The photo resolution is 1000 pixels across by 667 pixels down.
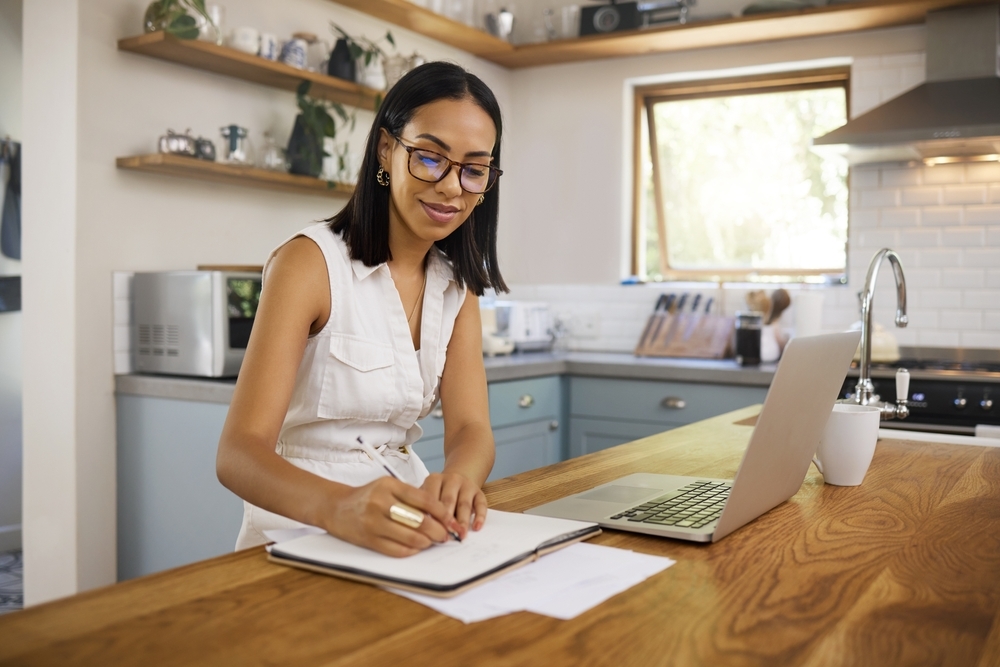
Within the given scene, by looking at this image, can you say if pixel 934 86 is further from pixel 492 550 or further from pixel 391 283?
pixel 492 550

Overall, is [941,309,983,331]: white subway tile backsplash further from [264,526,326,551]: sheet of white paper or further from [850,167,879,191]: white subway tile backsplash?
[264,526,326,551]: sheet of white paper

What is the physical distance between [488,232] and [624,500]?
0.68 m

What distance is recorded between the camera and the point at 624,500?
4.31 feet

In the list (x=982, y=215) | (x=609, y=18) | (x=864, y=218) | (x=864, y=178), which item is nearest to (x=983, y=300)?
(x=982, y=215)

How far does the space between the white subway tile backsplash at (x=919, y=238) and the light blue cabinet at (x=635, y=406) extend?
949mm

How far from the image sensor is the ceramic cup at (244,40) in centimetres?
305

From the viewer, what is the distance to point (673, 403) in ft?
11.9

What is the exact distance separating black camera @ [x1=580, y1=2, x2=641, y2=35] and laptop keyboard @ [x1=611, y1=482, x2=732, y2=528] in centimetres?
322

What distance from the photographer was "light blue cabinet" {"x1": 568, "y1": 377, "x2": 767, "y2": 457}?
3.57 m

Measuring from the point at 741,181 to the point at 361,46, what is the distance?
1971mm

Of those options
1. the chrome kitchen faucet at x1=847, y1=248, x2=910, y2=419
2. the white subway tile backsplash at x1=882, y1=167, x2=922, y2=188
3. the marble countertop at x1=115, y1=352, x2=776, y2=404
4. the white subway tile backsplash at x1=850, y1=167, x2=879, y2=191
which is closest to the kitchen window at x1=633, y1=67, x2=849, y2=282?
the white subway tile backsplash at x1=850, y1=167, x2=879, y2=191

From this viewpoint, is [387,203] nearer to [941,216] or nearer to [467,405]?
[467,405]

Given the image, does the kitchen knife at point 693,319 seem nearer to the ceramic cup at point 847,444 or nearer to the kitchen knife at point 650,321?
the kitchen knife at point 650,321

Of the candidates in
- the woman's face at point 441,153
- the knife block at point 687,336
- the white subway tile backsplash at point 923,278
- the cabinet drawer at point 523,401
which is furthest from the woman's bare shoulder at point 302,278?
the white subway tile backsplash at point 923,278
